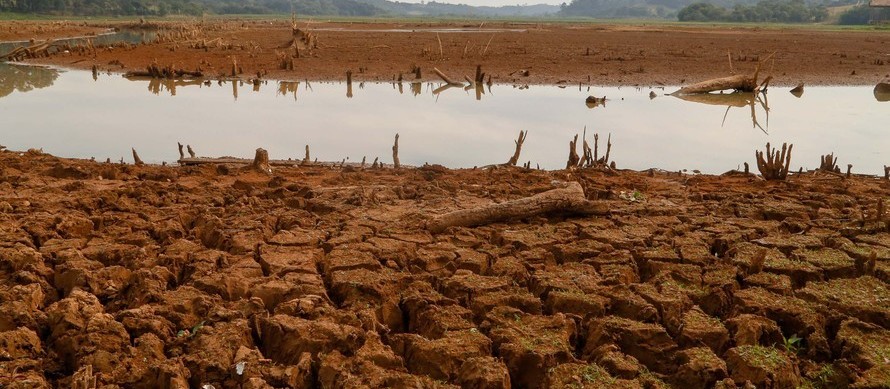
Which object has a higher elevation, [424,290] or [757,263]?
[757,263]

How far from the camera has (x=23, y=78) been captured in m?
18.1

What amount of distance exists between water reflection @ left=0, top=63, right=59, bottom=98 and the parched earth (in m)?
11.3

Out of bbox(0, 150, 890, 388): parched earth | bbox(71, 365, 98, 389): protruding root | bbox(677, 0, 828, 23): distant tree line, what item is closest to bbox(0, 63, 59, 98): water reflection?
bbox(0, 150, 890, 388): parched earth

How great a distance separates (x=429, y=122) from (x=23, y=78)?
37.3 ft

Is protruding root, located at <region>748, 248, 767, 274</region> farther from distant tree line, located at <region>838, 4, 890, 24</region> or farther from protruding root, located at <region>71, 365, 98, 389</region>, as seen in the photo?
distant tree line, located at <region>838, 4, 890, 24</region>

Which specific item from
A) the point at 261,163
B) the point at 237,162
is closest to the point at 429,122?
the point at 237,162

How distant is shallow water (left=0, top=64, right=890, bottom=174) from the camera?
10.5m

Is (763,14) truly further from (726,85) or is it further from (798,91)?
(726,85)

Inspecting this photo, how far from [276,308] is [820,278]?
3.47 meters

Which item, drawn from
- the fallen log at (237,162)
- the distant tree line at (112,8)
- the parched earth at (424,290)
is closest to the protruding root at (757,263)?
the parched earth at (424,290)

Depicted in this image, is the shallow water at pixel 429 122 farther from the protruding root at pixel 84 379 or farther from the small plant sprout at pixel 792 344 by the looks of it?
the protruding root at pixel 84 379

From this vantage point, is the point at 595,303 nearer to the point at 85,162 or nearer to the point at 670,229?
the point at 670,229

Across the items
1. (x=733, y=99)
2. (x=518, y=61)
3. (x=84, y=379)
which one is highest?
(x=518, y=61)

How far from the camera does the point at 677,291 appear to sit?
15.1 ft
